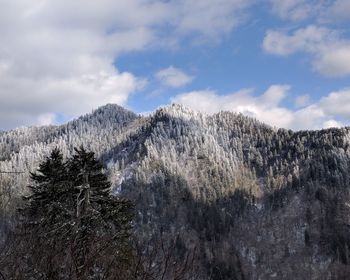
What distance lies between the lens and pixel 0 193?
7.77 m

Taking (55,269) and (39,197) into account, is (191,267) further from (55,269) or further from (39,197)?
(39,197)

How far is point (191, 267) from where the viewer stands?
7867 millimetres

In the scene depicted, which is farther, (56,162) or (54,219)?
(56,162)

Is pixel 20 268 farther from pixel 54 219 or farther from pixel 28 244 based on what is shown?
pixel 54 219

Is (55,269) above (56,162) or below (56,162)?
below

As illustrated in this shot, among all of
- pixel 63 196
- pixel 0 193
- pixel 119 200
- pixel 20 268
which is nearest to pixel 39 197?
pixel 63 196

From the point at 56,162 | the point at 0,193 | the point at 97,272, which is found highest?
the point at 56,162

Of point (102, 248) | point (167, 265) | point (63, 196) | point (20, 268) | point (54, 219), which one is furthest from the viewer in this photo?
point (63, 196)

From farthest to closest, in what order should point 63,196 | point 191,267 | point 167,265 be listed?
point 63,196 < point 191,267 < point 167,265

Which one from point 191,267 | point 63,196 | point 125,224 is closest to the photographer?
point 191,267

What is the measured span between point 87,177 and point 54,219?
3.00 meters

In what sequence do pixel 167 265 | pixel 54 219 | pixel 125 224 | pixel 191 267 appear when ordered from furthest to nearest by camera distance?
pixel 125 224
pixel 54 219
pixel 191 267
pixel 167 265

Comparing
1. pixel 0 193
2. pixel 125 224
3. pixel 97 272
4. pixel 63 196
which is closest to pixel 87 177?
pixel 63 196

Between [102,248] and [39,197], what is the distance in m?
18.6
